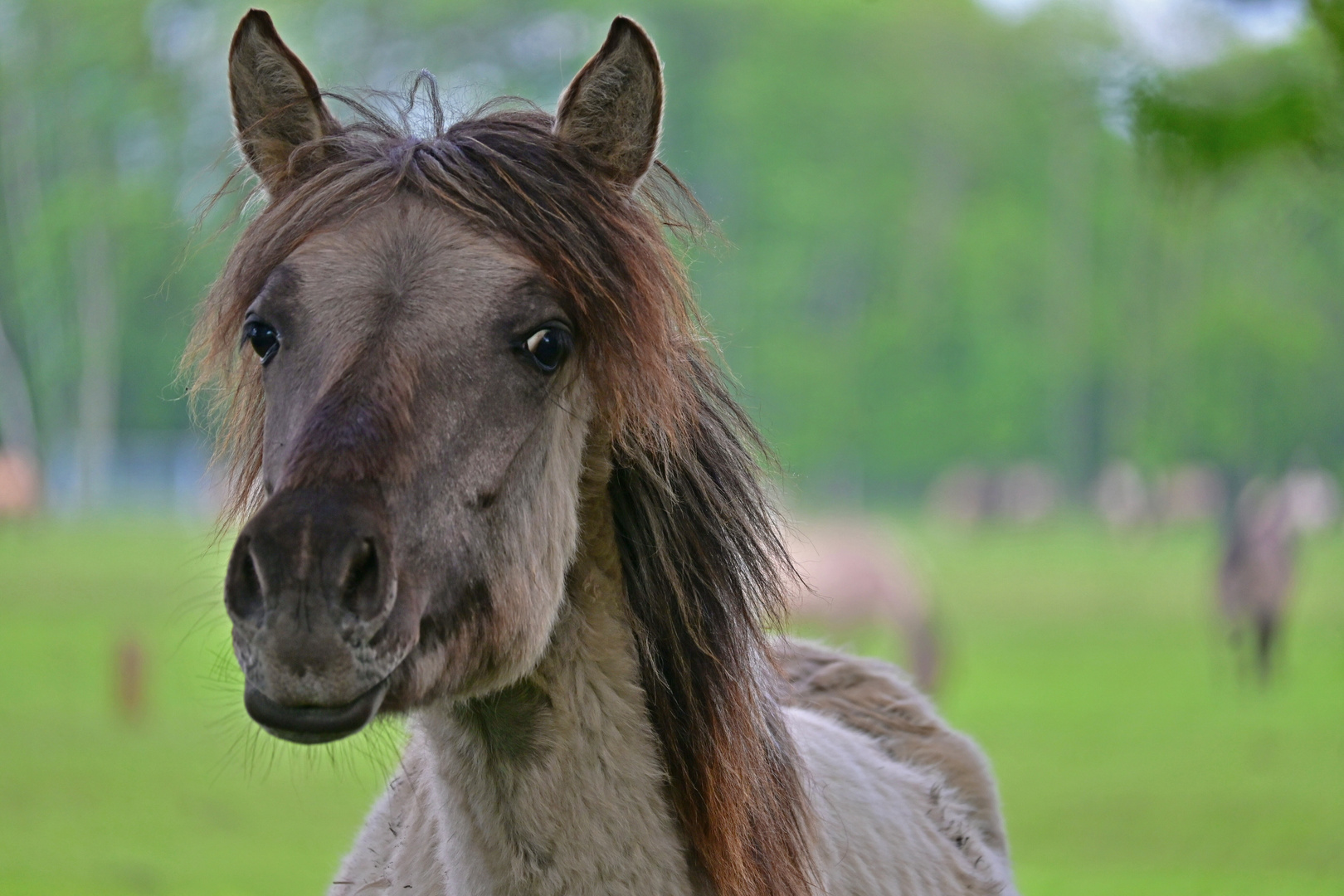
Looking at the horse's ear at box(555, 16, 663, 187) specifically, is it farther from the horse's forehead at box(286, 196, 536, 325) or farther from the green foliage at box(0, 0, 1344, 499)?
the green foliage at box(0, 0, 1344, 499)

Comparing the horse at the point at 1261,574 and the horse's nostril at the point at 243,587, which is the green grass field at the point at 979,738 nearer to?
the horse's nostril at the point at 243,587

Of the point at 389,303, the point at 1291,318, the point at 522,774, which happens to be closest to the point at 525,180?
the point at 389,303

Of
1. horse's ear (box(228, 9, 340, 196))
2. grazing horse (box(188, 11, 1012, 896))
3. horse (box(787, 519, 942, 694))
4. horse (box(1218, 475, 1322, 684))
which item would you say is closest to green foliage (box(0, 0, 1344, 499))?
horse (box(1218, 475, 1322, 684))

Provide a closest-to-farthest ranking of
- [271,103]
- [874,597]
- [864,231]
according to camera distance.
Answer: [271,103] < [874,597] < [864,231]

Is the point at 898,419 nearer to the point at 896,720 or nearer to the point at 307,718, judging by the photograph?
the point at 896,720

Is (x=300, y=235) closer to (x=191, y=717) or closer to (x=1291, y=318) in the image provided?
(x=191, y=717)

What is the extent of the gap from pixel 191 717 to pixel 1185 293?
2441 centimetres

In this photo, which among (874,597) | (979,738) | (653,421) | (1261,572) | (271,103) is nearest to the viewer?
(653,421)

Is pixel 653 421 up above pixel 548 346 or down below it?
below

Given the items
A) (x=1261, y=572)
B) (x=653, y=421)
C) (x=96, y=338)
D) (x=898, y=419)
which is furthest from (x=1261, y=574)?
(x=96, y=338)

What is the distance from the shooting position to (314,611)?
1.57 metres

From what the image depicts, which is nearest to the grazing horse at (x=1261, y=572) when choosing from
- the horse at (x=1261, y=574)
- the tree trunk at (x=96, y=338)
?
the horse at (x=1261, y=574)

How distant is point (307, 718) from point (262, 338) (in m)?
0.66

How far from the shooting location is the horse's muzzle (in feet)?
5.12
